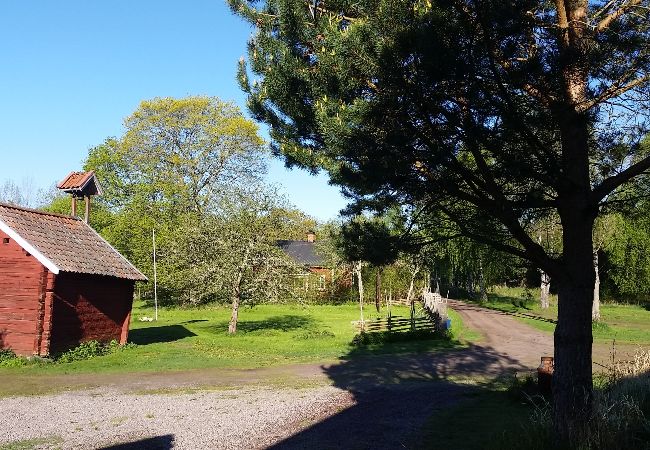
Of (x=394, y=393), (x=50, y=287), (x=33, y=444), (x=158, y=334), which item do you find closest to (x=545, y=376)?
(x=394, y=393)

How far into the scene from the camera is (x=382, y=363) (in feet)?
55.4

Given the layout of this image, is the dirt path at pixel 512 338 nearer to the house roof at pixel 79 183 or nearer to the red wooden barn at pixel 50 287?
the red wooden barn at pixel 50 287

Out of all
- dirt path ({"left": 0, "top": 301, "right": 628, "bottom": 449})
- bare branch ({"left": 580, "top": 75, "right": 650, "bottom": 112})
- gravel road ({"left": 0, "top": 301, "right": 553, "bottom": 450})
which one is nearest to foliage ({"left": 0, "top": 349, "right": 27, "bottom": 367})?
dirt path ({"left": 0, "top": 301, "right": 628, "bottom": 449})

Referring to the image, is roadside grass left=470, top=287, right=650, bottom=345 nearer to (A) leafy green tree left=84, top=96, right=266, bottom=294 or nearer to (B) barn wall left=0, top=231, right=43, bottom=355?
(B) barn wall left=0, top=231, right=43, bottom=355

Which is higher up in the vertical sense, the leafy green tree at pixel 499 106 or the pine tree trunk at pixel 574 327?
the leafy green tree at pixel 499 106

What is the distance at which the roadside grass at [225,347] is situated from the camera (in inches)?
659

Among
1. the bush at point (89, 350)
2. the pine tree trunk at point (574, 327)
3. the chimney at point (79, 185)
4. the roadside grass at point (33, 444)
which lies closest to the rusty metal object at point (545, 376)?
the pine tree trunk at point (574, 327)

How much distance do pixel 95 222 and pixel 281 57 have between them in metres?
48.3

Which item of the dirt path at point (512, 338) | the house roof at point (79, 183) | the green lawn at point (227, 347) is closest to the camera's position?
the green lawn at point (227, 347)

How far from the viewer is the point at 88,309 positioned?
63.5 ft

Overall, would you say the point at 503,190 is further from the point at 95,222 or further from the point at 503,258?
the point at 95,222

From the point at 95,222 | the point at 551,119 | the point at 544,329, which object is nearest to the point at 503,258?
the point at 551,119

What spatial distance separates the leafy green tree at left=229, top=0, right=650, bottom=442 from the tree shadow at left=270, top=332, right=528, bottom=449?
9.80ft

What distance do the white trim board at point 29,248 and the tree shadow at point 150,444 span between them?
11.0 meters
